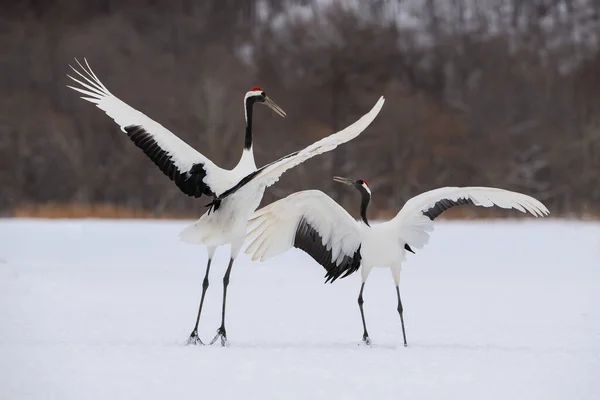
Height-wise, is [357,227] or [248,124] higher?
[248,124]

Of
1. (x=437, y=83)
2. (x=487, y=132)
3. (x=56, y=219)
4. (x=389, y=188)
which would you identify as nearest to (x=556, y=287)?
(x=56, y=219)

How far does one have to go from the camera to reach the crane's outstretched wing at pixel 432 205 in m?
7.74

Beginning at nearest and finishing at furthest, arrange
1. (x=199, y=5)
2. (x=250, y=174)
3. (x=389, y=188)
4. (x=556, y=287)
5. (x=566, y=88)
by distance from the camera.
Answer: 1. (x=250, y=174)
2. (x=556, y=287)
3. (x=389, y=188)
4. (x=566, y=88)
5. (x=199, y=5)

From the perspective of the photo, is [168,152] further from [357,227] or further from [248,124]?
[357,227]

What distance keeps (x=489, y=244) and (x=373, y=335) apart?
9064 mm

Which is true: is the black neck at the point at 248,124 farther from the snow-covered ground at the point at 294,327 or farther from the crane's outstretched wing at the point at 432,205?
the snow-covered ground at the point at 294,327

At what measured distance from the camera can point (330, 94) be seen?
108 feet

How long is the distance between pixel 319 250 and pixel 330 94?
25.2 m

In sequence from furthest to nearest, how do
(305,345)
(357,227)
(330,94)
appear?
1. (330,94)
2. (357,227)
3. (305,345)

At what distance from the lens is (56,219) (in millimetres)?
21844

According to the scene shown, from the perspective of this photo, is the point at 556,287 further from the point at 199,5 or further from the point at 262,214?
the point at 199,5

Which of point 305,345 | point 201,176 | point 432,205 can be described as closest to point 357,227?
point 432,205

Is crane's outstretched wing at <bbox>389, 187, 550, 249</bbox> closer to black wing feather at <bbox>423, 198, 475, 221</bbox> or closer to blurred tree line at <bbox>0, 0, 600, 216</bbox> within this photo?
black wing feather at <bbox>423, 198, 475, 221</bbox>

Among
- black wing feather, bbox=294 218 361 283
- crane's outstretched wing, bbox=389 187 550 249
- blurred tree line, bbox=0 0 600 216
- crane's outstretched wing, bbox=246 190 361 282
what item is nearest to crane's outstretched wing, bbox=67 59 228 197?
crane's outstretched wing, bbox=246 190 361 282
